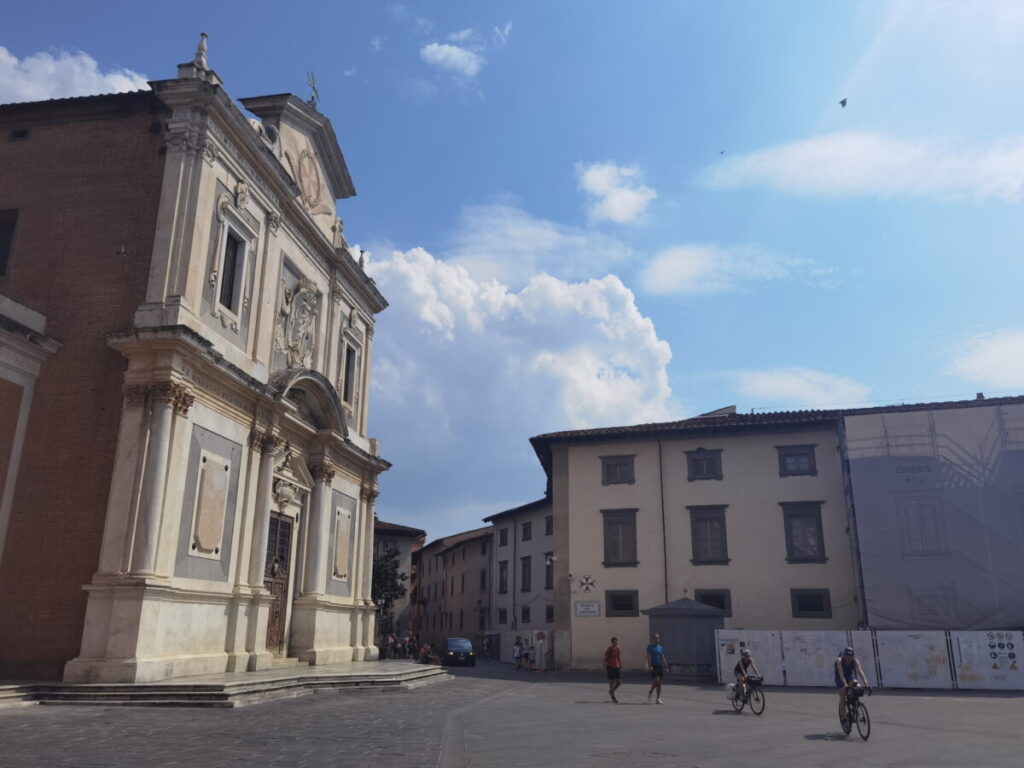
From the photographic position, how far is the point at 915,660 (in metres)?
26.0

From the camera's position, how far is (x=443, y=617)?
222 ft

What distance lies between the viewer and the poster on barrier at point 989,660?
25328 millimetres

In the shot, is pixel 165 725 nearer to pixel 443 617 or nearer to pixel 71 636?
pixel 71 636

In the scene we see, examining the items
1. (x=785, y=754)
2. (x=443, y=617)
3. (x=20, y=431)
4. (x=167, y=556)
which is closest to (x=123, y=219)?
(x=20, y=431)

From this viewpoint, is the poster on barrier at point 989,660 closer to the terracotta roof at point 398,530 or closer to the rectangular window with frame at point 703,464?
the rectangular window with frame at point 703,464

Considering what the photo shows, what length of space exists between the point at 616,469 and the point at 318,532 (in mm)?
15353

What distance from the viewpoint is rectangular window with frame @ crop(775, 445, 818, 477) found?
3412 cm

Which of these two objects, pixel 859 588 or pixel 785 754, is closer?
pixel 785 754

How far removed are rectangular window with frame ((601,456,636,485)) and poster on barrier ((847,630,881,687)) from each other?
11.8m

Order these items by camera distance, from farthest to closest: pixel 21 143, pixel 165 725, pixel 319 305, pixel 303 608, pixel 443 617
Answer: pixel 443 617 → pixel 319 305 → pixel 303 608 → pixel 21 143 → pixel 165 725

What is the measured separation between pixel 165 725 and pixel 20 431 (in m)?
→ 8.58

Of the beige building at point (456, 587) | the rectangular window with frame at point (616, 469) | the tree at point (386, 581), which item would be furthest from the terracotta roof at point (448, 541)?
the rectangular window with frame at point (616, 469)

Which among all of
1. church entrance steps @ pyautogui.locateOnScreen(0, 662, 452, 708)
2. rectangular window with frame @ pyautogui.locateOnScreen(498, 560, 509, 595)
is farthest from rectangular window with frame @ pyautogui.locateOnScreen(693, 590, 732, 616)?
church entrance steps @ pyautogui.locateOnScreen(0, 662, 452, 708)

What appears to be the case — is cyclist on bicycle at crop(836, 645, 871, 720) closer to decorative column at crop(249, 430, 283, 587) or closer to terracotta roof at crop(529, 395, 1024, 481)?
decorative column at crop(249, 430, 283, 587)
